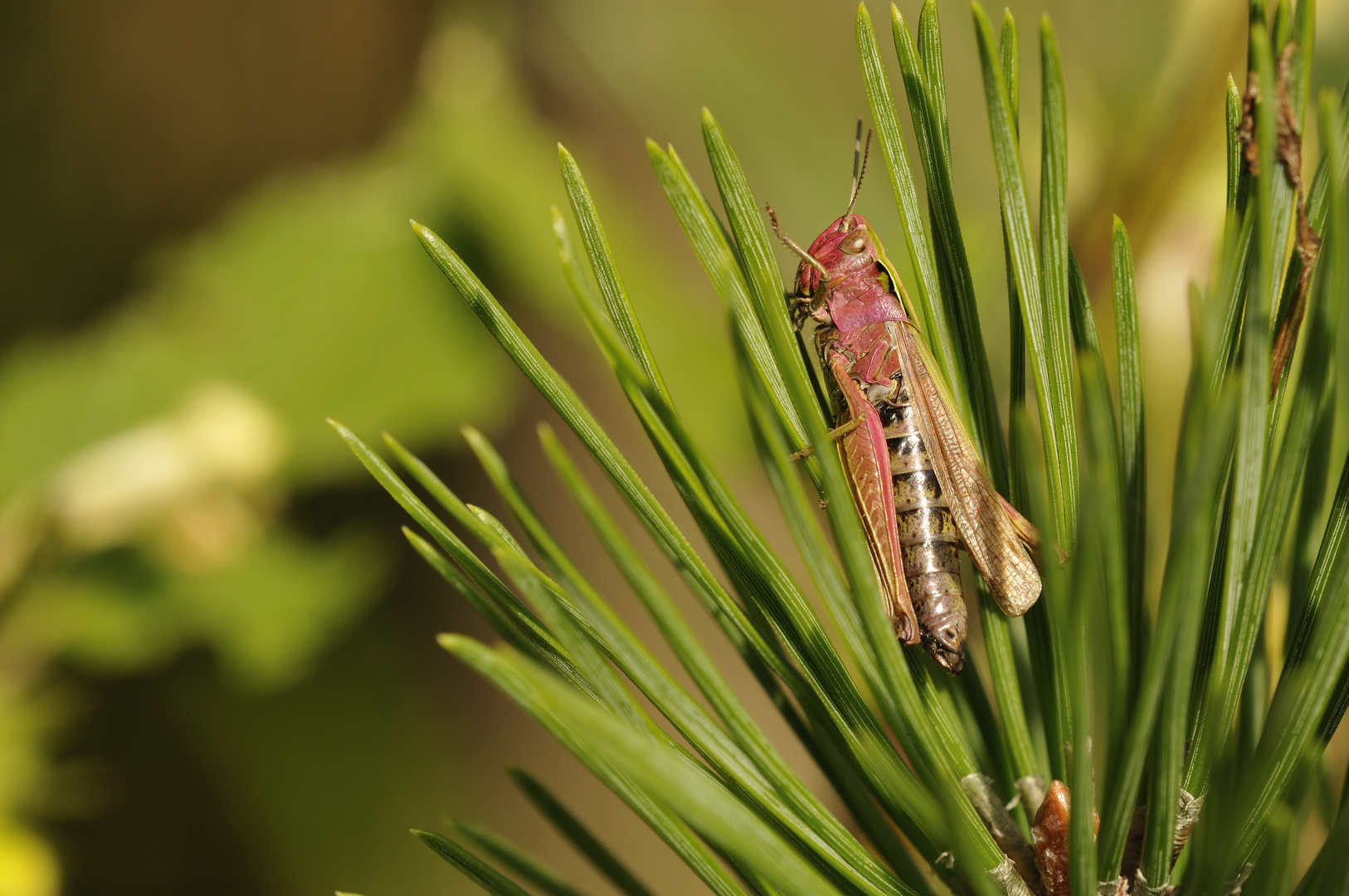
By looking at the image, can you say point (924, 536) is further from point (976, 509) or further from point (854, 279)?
point (854, 279)

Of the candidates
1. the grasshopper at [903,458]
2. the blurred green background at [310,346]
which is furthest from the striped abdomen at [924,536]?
the blurred green background at [310,346]

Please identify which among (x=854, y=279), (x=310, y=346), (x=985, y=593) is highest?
(x=310, y=346)

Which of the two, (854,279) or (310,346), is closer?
(854,279)

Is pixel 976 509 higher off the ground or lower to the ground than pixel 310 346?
lower

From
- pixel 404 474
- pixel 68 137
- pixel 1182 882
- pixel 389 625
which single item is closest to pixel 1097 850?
pixel 1182 882

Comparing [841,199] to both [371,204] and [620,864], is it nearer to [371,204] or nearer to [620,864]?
[371,204]

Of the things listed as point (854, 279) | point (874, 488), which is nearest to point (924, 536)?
point (874, 488)

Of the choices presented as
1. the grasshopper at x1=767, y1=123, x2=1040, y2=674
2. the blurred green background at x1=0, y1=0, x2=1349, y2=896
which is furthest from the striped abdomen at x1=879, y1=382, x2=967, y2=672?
the blurred green background at x1=0, y1=0, x2=1349, y2=896
